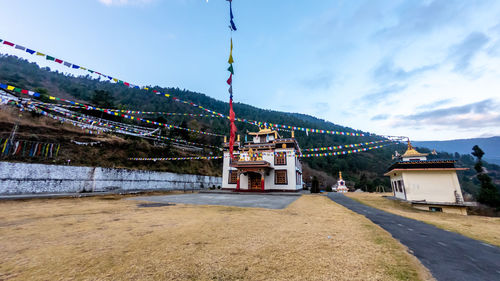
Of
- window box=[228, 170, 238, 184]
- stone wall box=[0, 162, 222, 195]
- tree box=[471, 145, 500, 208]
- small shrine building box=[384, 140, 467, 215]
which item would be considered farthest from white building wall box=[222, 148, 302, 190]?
tree box=[471, 145, 500, 208]

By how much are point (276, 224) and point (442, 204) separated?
1606 centimetres

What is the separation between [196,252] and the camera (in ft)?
12.8

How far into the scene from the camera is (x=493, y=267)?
3.57m

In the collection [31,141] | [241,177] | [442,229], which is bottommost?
[442,229]

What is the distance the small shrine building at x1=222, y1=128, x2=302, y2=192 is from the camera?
21944mm

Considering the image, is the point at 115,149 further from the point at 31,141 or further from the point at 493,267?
the point at 493,267

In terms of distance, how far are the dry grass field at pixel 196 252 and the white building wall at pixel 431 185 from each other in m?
13.5

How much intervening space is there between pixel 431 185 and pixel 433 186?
5.4 inches

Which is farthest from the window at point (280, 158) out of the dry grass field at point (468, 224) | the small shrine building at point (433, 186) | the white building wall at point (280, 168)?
the dry grass field at point (468, 224)

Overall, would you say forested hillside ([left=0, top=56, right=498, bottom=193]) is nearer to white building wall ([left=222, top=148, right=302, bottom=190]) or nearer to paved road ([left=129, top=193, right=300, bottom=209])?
white building wall ([left=222, top=148, right=302, bottom=190])

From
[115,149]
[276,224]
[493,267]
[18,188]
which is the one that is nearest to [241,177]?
[115,149]

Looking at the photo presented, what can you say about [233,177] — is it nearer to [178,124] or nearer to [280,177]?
[280,177]

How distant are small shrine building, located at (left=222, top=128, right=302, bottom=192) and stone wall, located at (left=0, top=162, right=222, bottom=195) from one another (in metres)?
9.46

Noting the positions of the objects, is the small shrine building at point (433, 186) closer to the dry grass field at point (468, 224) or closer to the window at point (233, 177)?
the dry grass field at point (468, 224)
